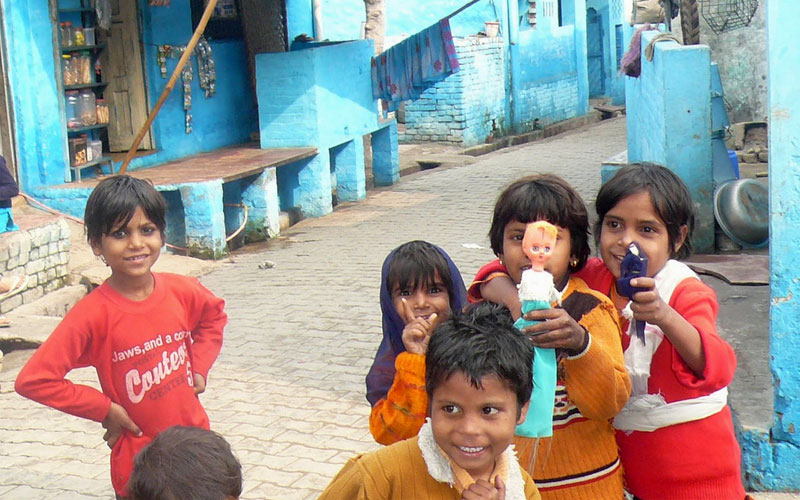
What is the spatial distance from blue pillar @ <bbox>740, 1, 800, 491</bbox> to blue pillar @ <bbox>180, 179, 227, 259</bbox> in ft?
20.2

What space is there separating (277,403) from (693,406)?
3.30m

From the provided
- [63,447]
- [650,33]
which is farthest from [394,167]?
[63,447]

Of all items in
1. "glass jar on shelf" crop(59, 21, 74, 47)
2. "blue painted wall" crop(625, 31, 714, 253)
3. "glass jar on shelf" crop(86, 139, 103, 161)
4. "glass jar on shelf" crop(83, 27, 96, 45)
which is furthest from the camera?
"glass jar on shelf" crop(83, 27, 96, 45)

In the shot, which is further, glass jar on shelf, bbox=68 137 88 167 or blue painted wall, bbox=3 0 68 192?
glass jar on shelf, bbox=68 137 88 167

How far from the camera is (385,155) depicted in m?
13.5

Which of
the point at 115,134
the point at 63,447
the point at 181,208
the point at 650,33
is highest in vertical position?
the point at 650,33

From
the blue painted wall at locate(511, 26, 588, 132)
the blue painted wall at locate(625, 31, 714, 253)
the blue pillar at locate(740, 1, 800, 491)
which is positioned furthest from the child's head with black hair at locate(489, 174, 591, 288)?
the blue painted wall at locate(511, 26, 588, 132)

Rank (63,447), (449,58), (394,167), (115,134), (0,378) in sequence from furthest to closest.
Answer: (394,167) < (449,58) < (115,134) < (0,378) < (63,447)

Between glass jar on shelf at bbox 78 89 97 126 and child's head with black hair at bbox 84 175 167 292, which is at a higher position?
glass jar on shelf at bbox 78 89 97 126

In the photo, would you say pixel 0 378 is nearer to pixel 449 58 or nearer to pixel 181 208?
pixel 181 208

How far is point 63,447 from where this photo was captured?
491 centimetres

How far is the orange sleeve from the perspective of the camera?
2.20 metres

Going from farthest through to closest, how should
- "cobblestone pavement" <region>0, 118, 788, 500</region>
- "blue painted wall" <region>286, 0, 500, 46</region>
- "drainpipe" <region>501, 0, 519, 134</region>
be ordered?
"drainpipe" <region>501, 0, 519, 134</region>
"blue painted wall" <region>286, 0, 500, 46</region>
"cobblestone pavement" <region>0, 118, 788, 500</region>

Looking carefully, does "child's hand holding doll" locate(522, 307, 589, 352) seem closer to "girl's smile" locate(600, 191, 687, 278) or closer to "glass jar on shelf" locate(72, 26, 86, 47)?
"girl's smile" locate(600, 191, 687, 278)
